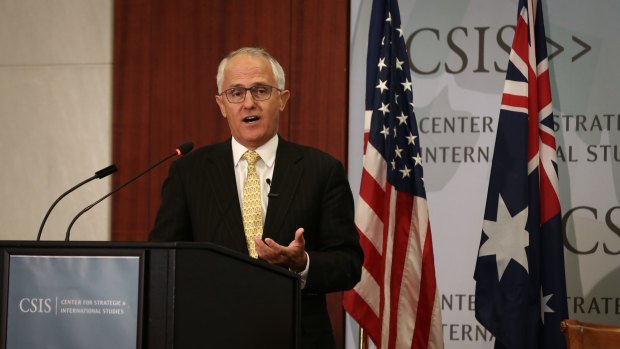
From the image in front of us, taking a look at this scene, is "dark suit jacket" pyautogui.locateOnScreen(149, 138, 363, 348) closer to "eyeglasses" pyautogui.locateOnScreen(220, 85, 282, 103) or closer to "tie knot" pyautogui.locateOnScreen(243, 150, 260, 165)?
"tie knot" pyautogui.locateOnScreen(243, 150, 260, 165)

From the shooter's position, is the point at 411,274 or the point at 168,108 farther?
the point at 168,108

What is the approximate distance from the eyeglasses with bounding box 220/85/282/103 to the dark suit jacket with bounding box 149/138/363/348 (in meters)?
0.19

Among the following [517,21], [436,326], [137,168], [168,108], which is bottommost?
[436,326]

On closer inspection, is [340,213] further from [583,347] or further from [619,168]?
[619,168]

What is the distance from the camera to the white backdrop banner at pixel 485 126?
4582mm

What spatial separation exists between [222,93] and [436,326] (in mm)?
1796

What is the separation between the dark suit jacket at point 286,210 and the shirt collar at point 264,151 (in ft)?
0.08

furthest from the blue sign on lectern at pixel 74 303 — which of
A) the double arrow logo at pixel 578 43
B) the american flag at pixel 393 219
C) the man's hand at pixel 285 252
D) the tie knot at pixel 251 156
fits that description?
the double arrow logo at pixel 578 43

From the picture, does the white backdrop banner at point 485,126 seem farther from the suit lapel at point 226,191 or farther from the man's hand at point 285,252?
the man's hand at point 285,252

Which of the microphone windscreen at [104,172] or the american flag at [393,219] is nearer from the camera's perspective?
the microphone windscreen at [104,172]

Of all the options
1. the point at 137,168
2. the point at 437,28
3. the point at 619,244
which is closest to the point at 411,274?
the point at 619,244

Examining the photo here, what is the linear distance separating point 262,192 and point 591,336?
1.35 meters

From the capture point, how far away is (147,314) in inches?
74.3

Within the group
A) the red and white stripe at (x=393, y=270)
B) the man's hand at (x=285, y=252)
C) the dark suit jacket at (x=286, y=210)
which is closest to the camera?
the man's hand at (x=285, y=252)
